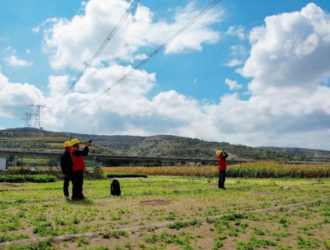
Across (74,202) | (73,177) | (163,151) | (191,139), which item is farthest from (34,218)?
(191,139)

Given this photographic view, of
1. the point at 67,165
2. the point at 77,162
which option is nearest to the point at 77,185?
the point at 77,162

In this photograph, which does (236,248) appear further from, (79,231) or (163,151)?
(163,151)

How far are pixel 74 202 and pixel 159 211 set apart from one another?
11.1 feet

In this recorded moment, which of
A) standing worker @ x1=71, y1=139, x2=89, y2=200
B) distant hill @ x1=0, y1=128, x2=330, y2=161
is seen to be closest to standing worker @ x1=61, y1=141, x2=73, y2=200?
standing worker @ x1=71, y1=139, x2=89, y2=200

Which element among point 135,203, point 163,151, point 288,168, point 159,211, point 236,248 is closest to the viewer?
point 236,248

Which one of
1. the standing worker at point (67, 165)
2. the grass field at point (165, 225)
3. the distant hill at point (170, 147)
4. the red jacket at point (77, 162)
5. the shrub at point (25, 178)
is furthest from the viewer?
the distant hill at point (170, 147)

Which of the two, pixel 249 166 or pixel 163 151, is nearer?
pixel 249 166

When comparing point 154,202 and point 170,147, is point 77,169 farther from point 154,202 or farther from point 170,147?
point 170,147

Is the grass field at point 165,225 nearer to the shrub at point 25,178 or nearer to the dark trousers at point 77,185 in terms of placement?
the dark trousers at point 77,185

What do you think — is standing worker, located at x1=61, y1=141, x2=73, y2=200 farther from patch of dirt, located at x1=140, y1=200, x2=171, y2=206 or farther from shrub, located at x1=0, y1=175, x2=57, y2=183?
shrub, located at x1=0, y1=175, x2=57, y2=183

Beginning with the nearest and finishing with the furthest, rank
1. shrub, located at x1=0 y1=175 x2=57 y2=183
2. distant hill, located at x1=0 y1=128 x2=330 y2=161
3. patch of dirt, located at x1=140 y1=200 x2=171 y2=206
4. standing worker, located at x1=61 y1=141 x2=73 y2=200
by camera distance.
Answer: patch of dirt, located at x1=140 y1=200 x2=171 y2=206, standing worker, located at x1=61 y1=141 x2=73 y2=200, shrub, located at x1=0 y1=175 x2=57 y2=183, distant hill, located at x1=0 y1=128 x2=330 y2=161

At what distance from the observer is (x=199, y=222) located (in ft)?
27.0

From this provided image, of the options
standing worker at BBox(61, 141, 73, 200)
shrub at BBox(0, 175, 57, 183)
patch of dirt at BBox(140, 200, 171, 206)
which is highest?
standing worker at BBox(61, 141, 73, 200)

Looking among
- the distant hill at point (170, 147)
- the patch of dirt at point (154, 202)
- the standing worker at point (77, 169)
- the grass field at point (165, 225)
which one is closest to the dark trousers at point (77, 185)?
the standing worker at point (77, 169)
